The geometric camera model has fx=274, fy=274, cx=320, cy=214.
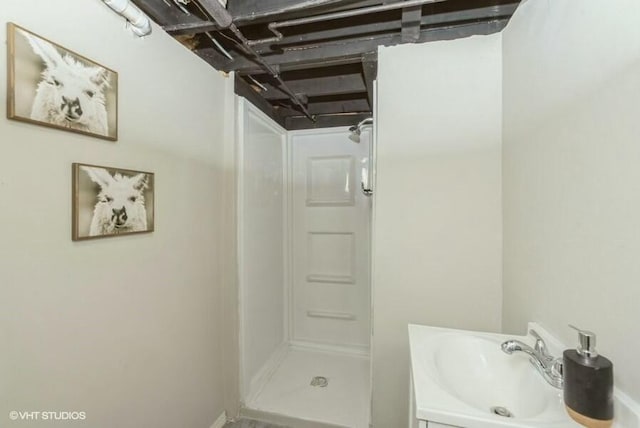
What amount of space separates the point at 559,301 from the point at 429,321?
2.21 ft

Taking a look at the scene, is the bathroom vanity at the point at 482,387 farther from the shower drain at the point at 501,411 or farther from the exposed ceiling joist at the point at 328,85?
the exposed ceiling joist at the point at 328,85

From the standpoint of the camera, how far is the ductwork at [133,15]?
1.03m

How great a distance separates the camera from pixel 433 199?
4.91 feet

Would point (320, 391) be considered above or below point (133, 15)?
below

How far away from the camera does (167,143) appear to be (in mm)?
1317

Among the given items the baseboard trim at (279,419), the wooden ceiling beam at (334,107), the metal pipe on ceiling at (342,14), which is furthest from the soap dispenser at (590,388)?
the wooden ceiling beam at (334,107)

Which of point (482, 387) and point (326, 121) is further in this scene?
point (326, 121)

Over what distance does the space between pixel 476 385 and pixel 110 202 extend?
1.53 m

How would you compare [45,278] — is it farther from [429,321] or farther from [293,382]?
[293,382]

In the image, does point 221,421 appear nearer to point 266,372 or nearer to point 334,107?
point 266,372

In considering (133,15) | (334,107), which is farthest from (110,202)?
(334,107)

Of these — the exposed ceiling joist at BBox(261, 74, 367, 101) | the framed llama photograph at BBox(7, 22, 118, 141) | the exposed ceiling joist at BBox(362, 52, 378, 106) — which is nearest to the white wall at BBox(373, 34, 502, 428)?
the exposed ceiling joist at BBox(362, 52, 378, 106)

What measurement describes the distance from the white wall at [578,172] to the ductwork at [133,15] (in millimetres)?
1563

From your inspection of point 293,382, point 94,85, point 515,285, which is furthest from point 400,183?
point 293,382
